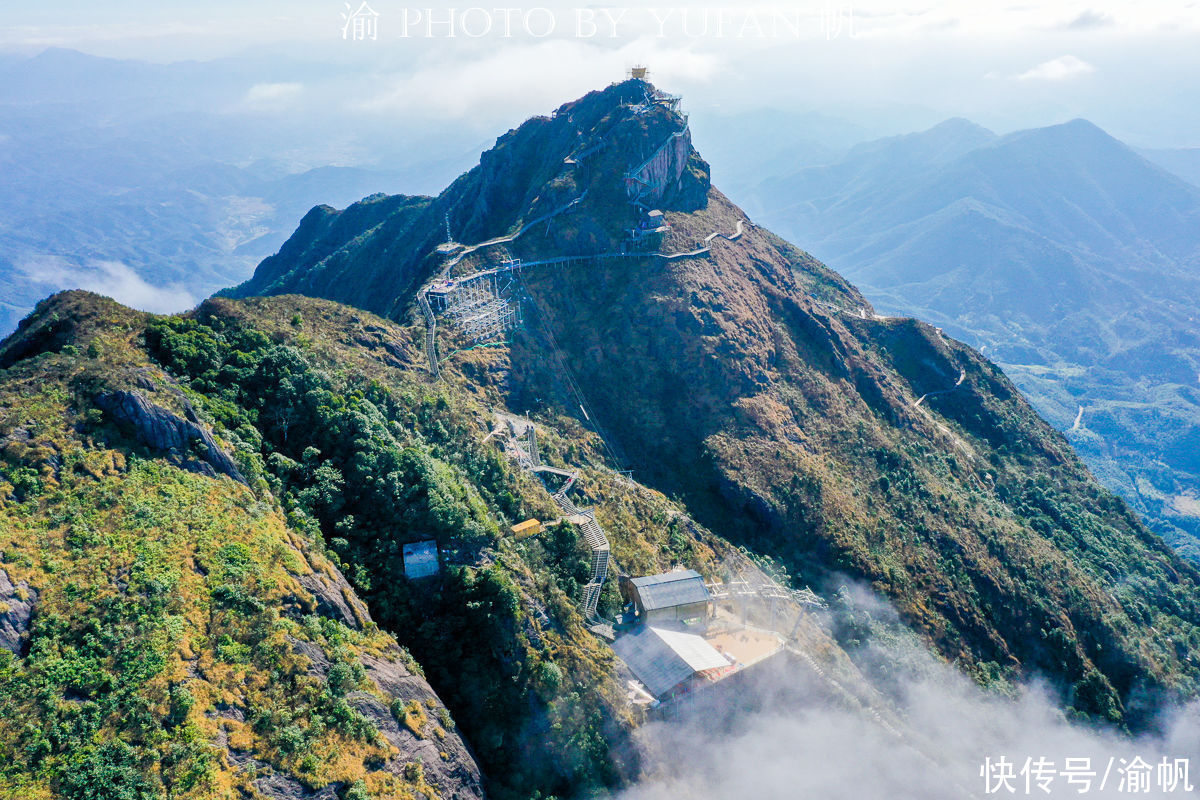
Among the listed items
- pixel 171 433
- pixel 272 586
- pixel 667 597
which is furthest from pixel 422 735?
pixel 667 597

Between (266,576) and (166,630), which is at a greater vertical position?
(166,630)

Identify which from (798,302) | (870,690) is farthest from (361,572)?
(798,302)

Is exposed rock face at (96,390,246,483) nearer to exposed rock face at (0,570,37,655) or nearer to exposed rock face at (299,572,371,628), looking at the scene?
exposed rock face at (299,572,371,628)

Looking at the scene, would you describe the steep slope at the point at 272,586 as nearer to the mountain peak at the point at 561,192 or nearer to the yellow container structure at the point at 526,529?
the yellow container structure at the point at 526,529

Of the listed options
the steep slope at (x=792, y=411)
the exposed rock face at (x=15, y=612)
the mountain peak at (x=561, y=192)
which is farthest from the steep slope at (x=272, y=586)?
the mountain peak at (x=561, y=192)

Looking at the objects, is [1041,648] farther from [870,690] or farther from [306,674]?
[306,674]

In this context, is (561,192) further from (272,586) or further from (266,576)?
(272,586)

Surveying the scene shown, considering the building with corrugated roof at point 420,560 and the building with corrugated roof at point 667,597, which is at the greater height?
the building with corrugated roof at point 420,560
